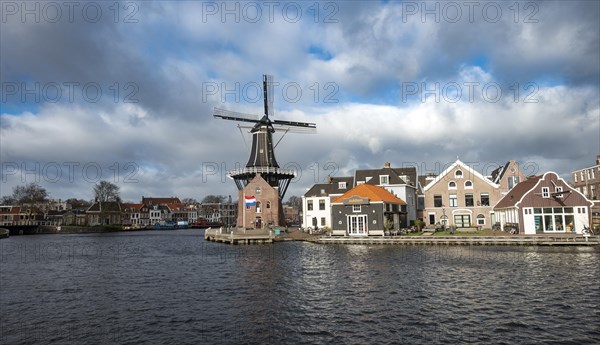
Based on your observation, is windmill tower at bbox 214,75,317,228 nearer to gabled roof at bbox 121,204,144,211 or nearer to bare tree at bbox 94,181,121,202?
bare tree at bbox 94,181,121,202

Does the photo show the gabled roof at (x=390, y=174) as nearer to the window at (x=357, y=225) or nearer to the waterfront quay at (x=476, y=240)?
the window at (x=357, y=225)

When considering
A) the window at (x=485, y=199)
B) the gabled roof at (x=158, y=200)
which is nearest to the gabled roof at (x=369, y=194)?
the window at (x=485, y=199)

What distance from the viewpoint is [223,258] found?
39344 mm

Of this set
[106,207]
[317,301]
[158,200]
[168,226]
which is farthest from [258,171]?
[158,200]

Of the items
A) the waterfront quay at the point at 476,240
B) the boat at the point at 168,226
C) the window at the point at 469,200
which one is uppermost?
the window at the point at 469,200

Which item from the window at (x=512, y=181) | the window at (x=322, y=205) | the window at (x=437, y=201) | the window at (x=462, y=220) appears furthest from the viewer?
the window at (x=322, y=205)

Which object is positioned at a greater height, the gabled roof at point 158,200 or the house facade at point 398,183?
the gabled roof at point 158,200

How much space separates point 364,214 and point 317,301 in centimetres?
3274

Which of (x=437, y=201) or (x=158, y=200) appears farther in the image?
(x=158, y=200)

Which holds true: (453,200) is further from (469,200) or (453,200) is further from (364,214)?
(364,214)

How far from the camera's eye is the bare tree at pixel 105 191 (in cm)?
11256

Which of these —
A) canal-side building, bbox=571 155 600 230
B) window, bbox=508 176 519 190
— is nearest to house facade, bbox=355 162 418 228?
window, bbox=508 176 519 190

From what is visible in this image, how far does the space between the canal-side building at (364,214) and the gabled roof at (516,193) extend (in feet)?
44.6

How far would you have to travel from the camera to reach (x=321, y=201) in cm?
6756
